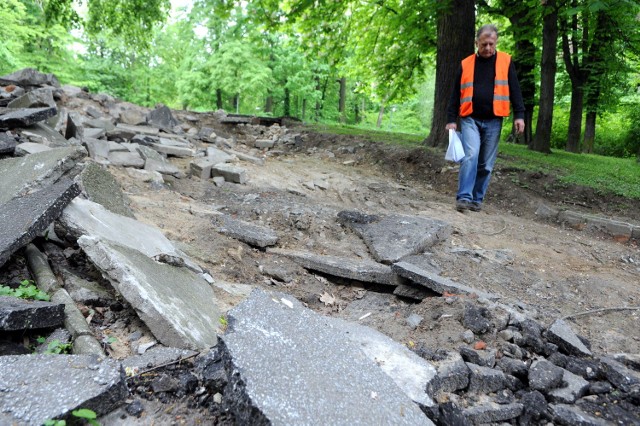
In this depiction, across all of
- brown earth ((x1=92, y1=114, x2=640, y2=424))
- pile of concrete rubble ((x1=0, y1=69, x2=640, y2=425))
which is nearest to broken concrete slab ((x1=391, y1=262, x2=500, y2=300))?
pile of concrete rubble ((x1=0, y1=69, x2=640, y2=425))

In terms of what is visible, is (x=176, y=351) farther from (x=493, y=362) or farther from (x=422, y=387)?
(x=493, y=362)

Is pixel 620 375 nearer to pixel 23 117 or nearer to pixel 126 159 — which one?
pixel 126 159

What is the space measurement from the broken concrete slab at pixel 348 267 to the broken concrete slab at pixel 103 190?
146cm

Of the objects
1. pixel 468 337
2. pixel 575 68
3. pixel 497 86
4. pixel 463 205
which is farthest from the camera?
pixel 575 68

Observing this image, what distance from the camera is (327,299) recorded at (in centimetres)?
332

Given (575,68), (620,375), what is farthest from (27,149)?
(575,68)

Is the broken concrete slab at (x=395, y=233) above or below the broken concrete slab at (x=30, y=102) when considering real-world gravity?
below

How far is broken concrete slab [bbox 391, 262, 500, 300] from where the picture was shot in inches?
120

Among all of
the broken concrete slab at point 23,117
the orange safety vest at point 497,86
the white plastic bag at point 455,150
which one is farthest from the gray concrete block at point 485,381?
the broken concrete slab at point 23,117

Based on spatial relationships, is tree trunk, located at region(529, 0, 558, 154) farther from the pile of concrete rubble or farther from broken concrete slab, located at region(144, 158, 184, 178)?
broken concrete slab, located at region(144, 158, 184, 178)

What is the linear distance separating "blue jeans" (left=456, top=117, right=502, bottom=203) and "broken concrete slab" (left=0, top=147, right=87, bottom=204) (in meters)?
4.29

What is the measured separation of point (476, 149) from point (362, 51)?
7.36m

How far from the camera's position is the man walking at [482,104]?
507 cm

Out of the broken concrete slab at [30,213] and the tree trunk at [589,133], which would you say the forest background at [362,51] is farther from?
the broken concrete slab at [30,213]
